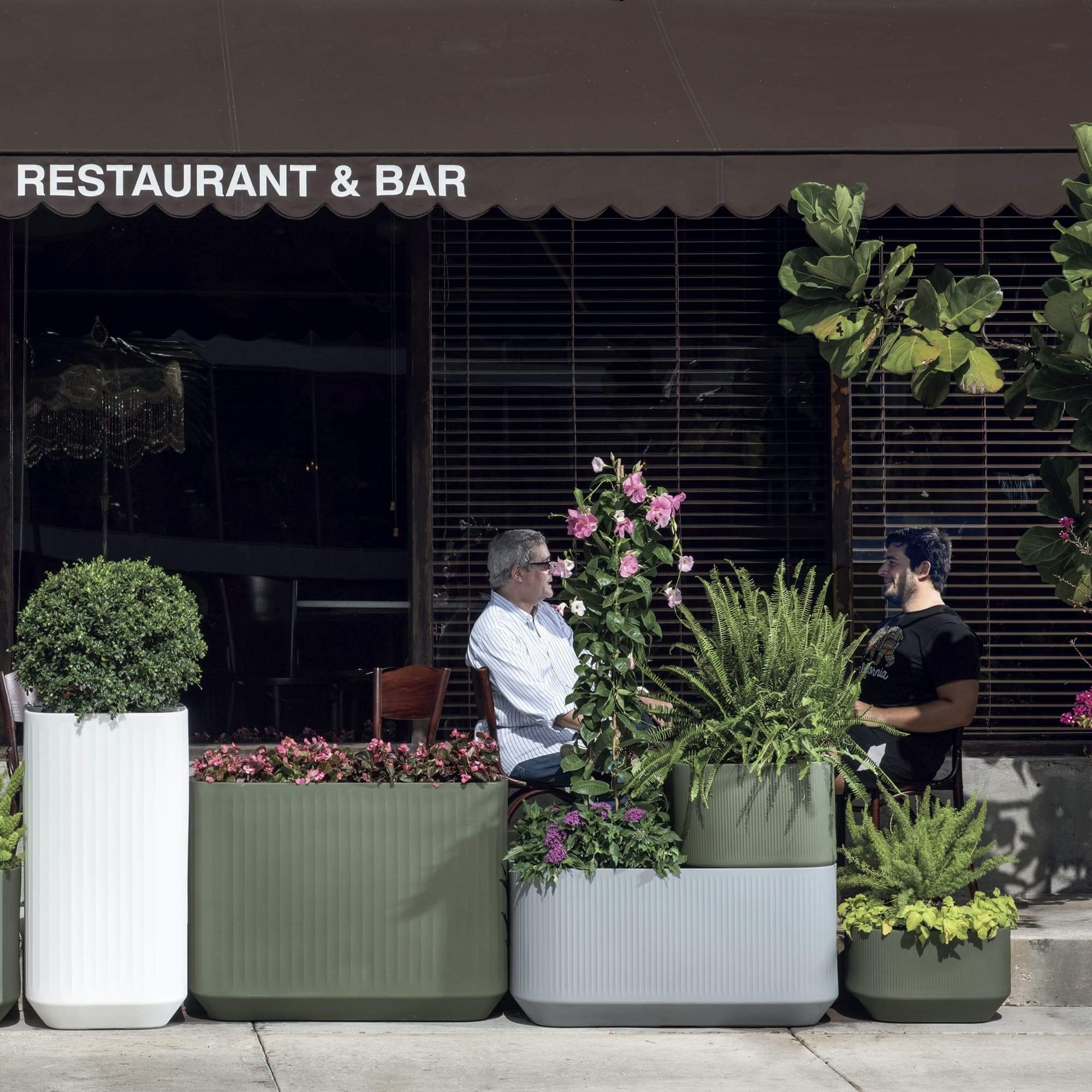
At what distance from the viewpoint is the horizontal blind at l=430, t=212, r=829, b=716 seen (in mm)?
7871

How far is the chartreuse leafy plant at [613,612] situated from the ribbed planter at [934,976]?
39.1 inches

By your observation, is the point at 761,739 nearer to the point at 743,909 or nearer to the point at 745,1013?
the point at 743,909

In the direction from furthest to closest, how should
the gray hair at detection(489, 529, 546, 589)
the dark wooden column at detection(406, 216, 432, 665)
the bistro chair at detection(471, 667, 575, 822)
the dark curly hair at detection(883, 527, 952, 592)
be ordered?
the dark wooden column at detection(406, 216, 432, 665) < the gray hair at detection(489, 529, 546, 589) < the dark curly hair at detection(883, 527, 952, 592) < the bistro chair at detection(471, 667, 575, 822)

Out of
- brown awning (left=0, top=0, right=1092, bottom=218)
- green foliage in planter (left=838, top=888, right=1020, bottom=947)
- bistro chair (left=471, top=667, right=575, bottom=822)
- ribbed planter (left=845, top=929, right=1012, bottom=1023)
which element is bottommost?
ribbed planter (left=845, top=929, right=1012, bottom=1023)

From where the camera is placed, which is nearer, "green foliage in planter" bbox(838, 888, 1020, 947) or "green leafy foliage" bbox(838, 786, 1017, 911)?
"green foliage in planter" bbox(838, 888, 1020, 947)

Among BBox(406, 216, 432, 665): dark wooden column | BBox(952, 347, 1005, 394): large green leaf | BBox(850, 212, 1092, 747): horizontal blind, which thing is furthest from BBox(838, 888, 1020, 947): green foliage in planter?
BBox(406, 216, 432, 665): dark wooden column

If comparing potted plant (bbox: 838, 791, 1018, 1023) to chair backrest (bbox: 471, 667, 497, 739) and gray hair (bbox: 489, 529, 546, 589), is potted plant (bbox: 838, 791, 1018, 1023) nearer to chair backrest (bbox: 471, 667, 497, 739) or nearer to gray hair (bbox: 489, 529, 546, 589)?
chair backrest (bbox: 471, 667, 497, 739)

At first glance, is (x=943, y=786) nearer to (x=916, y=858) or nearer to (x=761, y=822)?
(x=916, y=858)

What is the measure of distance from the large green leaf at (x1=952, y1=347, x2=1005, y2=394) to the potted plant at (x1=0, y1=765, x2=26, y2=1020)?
10.7 feet

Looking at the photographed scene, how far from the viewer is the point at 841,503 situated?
310 inches

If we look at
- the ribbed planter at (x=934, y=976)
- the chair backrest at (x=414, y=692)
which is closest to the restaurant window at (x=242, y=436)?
the chair backrest at (x=414, y=692)

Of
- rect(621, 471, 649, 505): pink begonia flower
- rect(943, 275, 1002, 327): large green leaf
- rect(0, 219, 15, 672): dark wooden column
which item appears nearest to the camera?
rect(943, 275, 1002, 327): large green leaf

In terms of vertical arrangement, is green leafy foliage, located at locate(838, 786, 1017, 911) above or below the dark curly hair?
below

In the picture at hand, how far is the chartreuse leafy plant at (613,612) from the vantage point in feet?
18.0
